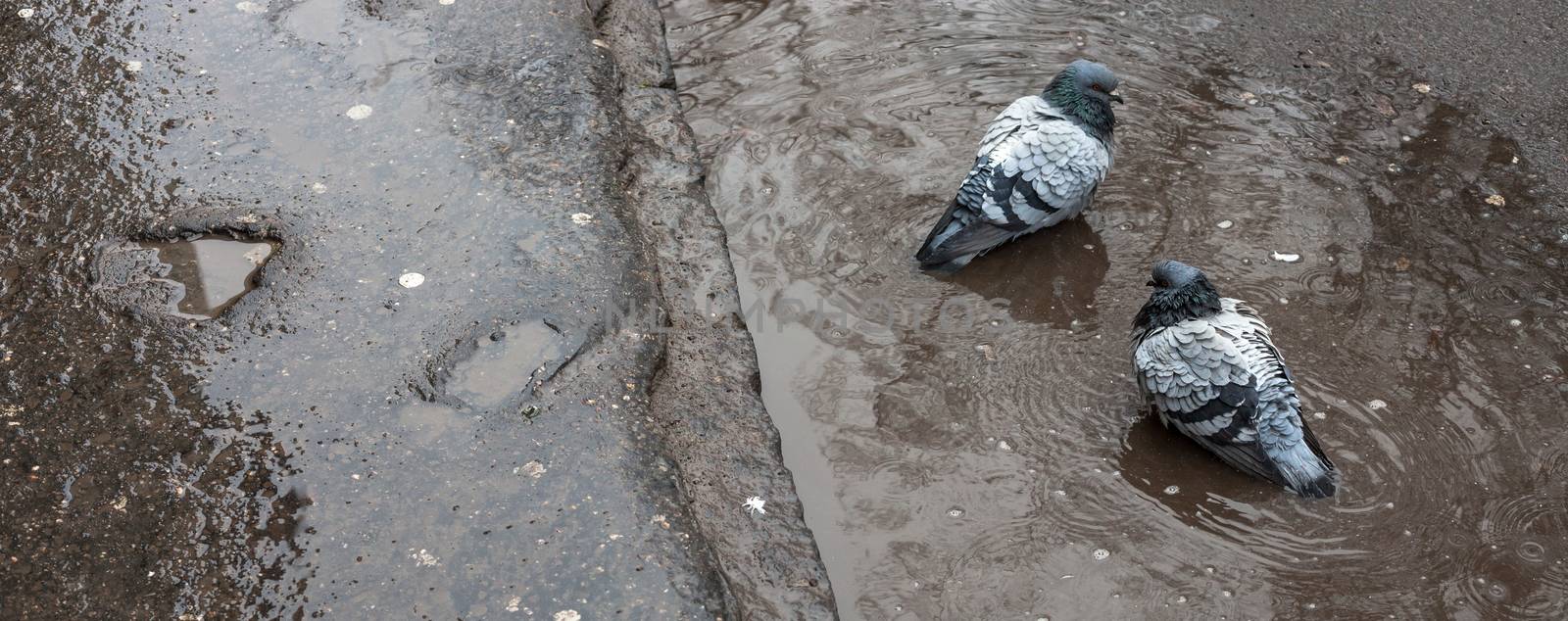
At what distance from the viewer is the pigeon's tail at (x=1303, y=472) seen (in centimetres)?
348

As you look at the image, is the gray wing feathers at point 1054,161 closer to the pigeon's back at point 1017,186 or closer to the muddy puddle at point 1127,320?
the pigeon's back at point 1017,186

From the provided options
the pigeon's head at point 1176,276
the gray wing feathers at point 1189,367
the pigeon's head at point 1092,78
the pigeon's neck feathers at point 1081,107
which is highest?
the pigeon's head at point 1092,78

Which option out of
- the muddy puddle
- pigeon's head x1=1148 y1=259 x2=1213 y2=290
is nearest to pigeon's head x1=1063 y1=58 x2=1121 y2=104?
the muddy puddle

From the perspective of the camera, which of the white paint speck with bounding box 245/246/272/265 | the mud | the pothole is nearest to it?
the mud

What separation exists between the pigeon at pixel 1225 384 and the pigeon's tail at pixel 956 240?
2.42 feet

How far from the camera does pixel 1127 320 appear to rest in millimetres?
4230

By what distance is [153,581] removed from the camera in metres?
2.86

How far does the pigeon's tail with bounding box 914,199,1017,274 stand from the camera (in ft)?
14.2

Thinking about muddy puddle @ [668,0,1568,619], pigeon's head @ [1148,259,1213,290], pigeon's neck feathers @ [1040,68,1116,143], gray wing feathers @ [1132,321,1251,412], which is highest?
pigeon's neck feathers @ [1040,68,1116,143]

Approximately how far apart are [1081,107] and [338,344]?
2828mm

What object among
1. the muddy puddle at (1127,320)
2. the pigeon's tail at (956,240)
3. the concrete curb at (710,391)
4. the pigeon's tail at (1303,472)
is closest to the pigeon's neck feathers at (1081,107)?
the muddy puddle at (1127,320)

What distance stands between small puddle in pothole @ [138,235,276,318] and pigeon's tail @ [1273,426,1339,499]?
327 cm

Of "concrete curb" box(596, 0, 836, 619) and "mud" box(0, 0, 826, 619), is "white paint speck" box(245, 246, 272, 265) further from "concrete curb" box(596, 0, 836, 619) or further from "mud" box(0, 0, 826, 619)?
"concrete curb" box(596, 0, 836, 619)

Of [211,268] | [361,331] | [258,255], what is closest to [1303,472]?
[361,331]
